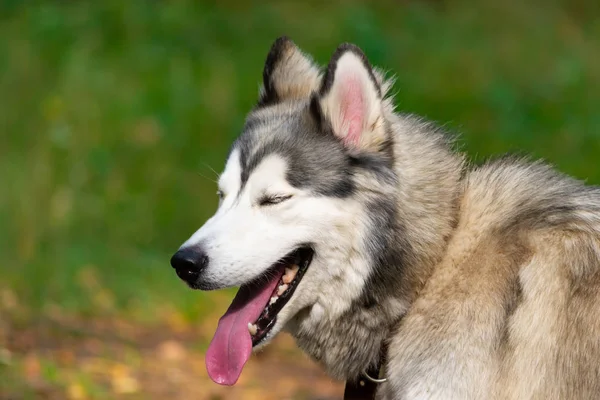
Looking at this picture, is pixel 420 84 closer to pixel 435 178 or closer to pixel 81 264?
pixel 81 264

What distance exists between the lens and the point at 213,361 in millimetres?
3818

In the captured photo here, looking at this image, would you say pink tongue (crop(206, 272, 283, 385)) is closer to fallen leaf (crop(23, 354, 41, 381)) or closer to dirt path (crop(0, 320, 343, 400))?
dirt path (crop(0, 320, 343, 400))

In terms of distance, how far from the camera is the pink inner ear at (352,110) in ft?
12.4

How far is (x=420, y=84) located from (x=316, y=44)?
1.98 m

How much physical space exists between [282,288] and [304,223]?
11.8 inches

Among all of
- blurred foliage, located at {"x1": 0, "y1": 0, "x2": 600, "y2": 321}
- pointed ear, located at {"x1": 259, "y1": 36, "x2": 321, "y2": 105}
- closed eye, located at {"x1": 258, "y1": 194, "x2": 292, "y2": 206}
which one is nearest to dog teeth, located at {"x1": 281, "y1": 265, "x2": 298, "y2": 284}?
closed eye, located at {"x1": 258, "y1": 194, "x2": 292, "y2": 206}

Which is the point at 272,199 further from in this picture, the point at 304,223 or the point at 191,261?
the point at 191,261

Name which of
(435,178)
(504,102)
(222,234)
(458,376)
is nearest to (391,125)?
(435,178)

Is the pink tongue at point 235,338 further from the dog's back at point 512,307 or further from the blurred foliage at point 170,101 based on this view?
the blurred foliage at point 170,101

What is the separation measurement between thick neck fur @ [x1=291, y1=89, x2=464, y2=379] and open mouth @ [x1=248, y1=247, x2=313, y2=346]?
148 millimetres

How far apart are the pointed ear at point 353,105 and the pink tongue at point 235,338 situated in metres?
0.67

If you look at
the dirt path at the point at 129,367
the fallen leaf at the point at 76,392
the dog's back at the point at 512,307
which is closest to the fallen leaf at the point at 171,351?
the dirt path at the point at 129,367

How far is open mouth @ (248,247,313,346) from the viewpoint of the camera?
376cm

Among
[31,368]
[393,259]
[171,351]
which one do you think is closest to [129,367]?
[171,351]
